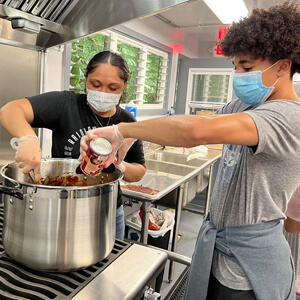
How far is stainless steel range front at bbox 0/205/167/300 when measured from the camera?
70 centimetres

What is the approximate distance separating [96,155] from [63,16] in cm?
101

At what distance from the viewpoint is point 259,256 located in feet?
3.26

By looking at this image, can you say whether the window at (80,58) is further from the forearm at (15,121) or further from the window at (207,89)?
the window at (207,89)

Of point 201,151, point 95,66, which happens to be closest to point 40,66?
point 95,66

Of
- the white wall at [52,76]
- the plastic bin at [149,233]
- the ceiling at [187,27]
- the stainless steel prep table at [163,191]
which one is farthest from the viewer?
the ceiling at [187,27]

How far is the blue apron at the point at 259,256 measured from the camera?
3.23 ft

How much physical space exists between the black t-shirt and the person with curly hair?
1.05 feet

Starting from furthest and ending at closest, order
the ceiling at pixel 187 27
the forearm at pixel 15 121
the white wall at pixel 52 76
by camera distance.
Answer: the ceiling at pixel 187 27 → the white wall at pixel 52 76 → the forearm at pixel 15 121

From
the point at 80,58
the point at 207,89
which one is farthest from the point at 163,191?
the point at 207,89

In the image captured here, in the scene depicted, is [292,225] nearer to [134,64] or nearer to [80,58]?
[80,58]

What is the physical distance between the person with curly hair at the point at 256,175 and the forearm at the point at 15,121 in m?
0.34

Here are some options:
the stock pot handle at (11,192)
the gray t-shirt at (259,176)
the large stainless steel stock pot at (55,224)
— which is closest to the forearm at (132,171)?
the gray t-shirt at (259,176)

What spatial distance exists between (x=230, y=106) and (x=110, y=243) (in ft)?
2.56

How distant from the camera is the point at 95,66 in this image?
4.24 ft
